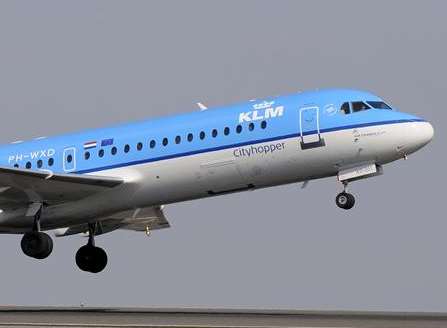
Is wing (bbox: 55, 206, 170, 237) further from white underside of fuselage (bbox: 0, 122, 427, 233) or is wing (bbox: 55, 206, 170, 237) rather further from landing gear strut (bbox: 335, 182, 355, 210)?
landing gear strut (bbox: 335, 182, 355, 210)

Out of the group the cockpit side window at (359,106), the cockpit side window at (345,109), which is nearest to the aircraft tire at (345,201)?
the cockpit side window at (345,109)

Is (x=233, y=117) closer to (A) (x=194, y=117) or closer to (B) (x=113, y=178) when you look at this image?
(A) (x=194, y=117)

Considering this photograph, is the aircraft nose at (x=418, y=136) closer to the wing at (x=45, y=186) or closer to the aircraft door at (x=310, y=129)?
the aircraft door at (x=310, y=129)

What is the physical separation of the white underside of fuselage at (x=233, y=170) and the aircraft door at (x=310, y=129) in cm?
15

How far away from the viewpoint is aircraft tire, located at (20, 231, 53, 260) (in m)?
47.5

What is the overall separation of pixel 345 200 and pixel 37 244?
41.6 feet

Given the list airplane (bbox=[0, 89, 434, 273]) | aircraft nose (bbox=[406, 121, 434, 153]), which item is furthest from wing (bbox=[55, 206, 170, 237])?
aircraft nose (bbox=[406, 121, 434, 153])

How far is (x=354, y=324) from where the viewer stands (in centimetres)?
3394

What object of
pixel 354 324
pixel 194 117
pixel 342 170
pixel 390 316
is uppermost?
pixel 194 117

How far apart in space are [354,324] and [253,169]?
12.1 meters

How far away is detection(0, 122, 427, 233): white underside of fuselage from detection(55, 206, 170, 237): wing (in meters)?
3.42

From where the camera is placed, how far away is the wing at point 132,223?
52.3 metres

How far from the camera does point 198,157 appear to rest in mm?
45688

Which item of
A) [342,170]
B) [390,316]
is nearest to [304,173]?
[342,170]
